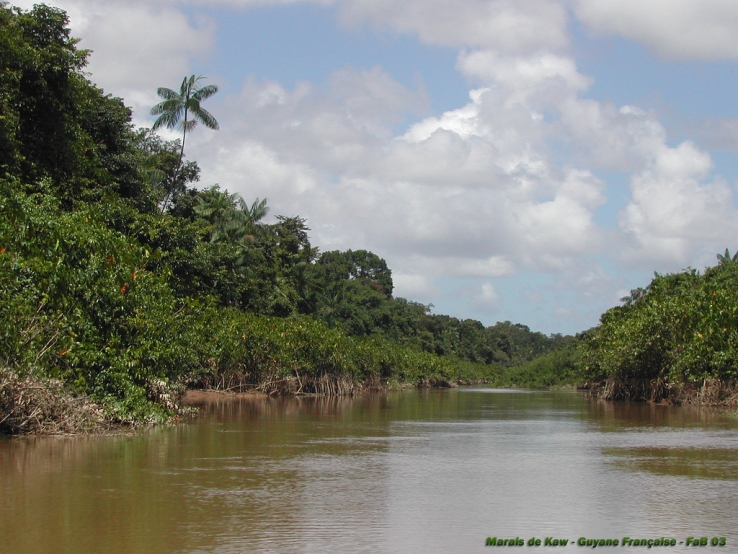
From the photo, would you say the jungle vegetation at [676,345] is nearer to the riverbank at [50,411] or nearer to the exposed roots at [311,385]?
the exposed roots at [311,385]

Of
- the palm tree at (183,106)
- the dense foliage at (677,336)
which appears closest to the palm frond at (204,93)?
the palm tree at (183,106)

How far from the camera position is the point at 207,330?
2294cm

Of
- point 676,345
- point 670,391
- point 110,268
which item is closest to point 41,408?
point 110,268

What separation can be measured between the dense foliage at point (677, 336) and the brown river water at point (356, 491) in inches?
391

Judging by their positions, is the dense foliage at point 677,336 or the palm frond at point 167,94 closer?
the dense foliage at point 677,336

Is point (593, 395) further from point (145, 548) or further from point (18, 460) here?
point (145, 548)

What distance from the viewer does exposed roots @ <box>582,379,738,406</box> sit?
2252 cm

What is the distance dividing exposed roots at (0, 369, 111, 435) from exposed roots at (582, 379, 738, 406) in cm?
1742

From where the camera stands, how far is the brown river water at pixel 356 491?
5902 millimetres

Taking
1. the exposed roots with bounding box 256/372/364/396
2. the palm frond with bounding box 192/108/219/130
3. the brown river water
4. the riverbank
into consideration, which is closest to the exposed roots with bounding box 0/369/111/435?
the riverbank

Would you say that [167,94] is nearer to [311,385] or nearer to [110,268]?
[311,385]

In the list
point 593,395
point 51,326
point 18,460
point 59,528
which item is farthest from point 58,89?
point 593,395

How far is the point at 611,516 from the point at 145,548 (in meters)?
3.86

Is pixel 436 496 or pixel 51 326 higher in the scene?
pixel 51 326
